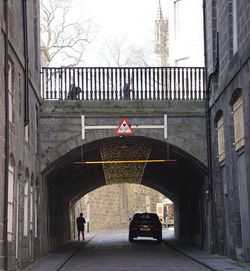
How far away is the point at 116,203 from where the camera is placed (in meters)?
69.6

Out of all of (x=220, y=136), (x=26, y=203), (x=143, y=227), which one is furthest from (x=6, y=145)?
(x=143, y=227)

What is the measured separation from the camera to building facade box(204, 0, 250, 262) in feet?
63.9

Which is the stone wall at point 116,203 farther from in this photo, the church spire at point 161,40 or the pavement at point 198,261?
the pavement at point 198,261

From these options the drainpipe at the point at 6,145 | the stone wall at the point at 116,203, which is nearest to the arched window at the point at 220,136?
the drainpipe at the point at 6,145

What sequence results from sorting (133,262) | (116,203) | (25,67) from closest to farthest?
(25,67) < (133,262) < (116,203)

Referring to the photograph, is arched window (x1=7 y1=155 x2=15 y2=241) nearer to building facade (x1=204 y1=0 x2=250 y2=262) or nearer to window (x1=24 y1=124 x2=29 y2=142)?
window (x1=24 y1=124 x2=29 y2=142)

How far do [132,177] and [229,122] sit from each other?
18185mm

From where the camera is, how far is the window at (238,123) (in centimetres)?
2026

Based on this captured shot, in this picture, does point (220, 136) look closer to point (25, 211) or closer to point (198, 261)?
point (198, 261)

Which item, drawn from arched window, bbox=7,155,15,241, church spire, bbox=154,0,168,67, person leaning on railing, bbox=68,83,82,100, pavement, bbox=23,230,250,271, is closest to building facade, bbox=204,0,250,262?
pavement, bbox=23,230,250,271

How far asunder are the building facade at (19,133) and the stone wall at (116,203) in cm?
3756

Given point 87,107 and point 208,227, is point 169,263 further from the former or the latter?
point 87,107

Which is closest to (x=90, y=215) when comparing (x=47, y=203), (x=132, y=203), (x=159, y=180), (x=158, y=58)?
(x=132, y=203)

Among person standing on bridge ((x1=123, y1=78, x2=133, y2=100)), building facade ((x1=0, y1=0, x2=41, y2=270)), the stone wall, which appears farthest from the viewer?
the stone wall
